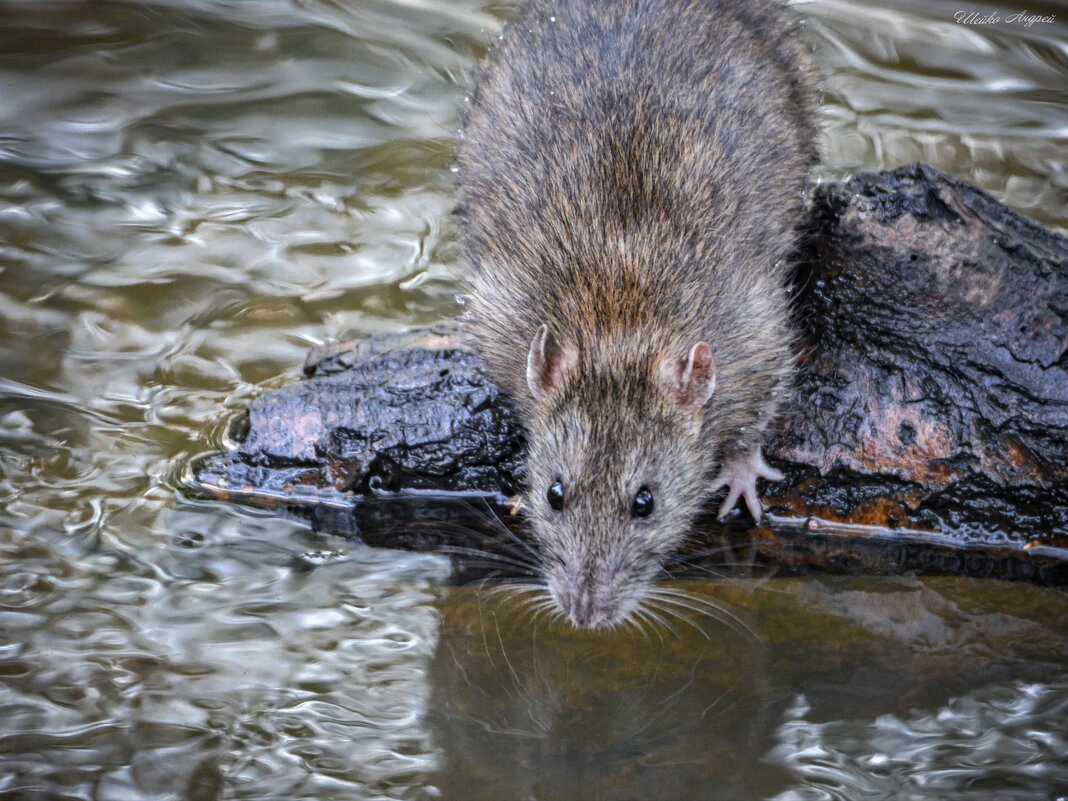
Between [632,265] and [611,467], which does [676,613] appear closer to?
[611,467]

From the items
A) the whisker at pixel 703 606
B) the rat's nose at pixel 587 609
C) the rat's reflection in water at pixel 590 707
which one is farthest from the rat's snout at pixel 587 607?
the whisker at pixel 703 606

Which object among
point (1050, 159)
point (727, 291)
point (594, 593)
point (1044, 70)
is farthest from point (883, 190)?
point (1044, 70)

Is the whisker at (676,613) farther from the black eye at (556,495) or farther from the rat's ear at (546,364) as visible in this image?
the rat's ear at (546,364)

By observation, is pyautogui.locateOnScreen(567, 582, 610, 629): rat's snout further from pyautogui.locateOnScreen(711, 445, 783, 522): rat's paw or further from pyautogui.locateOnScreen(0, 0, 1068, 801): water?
pyautogui.locateOnScreen(711, 445, 783, 522): rat's paw

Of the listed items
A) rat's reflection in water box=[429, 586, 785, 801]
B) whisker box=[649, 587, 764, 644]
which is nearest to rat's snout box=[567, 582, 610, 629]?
rat's reflection in water box=[429, 586, 785, 801]

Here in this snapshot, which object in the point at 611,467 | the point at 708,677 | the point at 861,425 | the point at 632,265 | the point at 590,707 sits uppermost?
the point at 632,265

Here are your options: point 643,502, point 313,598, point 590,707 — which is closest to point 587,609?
point 590,707

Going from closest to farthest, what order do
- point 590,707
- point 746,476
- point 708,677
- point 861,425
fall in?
point 590,707 < point 708,677 < point 861,425 < point 746,476
